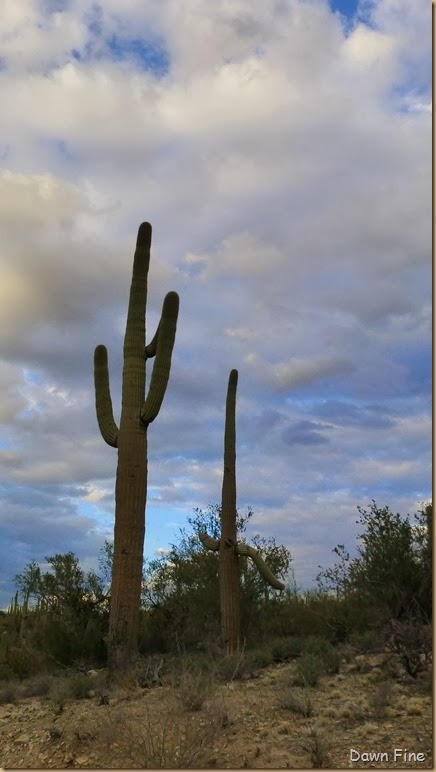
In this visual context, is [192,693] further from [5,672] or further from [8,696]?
[5,672]

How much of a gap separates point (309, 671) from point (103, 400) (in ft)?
23.2

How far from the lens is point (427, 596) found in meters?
15.6

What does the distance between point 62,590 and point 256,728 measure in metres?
11.0

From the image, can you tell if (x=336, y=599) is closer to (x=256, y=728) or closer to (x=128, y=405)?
(x=128, y=405)

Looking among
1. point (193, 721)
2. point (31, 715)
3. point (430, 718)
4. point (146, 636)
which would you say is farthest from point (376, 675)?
point (146, 636)

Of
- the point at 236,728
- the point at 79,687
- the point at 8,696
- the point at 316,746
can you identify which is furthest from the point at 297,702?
the point at 8,696

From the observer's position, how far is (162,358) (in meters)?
14.5

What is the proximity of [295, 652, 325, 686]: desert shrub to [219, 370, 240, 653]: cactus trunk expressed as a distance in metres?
3.33

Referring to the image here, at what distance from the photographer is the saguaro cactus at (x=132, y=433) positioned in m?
13.5

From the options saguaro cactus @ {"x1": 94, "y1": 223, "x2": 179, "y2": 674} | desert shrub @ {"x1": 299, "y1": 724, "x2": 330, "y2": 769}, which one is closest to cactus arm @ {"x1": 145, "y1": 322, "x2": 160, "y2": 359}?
saguaro cactus @ {"x1": 94, "y1": 223, "x2": 179, "y2": 674}

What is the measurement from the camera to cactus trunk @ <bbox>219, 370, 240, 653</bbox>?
634 inches

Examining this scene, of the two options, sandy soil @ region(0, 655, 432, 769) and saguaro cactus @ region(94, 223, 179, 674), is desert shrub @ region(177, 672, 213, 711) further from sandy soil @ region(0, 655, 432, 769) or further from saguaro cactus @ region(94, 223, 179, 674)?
saguaro cactus @ region(94, 223, 179, 674)

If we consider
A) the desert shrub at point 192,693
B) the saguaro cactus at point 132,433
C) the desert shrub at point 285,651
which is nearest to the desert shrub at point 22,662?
the saguaro cactus at point 132,433

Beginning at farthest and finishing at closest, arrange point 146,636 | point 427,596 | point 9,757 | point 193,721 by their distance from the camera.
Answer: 1. point 146,636
2. point 427,596
3. point 9,757
4. point 193,721
